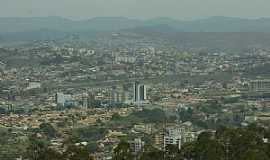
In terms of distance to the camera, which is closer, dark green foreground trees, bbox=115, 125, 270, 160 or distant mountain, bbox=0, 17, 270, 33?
dark green foreground trees, bbox=115, 125, 270, 160

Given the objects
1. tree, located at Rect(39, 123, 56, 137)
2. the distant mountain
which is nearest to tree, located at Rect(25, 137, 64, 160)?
tree, located at Rect(39, 123, 56, 137)

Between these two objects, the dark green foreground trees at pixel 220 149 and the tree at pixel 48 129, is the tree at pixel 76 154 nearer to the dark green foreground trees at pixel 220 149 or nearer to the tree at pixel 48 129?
the dark green foreground trees at pixel 220 149

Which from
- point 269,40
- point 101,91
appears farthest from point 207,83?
point 269,40

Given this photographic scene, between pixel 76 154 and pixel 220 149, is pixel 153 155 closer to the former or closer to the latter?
pixel 220 149

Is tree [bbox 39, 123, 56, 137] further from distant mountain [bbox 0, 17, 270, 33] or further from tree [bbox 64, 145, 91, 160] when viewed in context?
distant mountain [bbox 0, 17, 270, 33]

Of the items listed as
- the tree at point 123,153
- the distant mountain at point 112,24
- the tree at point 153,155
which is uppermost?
the tree at point 123,153

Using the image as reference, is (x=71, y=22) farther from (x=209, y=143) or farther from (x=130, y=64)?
(x=209, y=143)

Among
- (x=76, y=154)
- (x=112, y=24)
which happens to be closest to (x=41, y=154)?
(x=76, y=154)

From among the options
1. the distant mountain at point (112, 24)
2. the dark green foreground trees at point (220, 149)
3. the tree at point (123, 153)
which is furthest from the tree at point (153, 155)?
the distant mountain at point (112, 24)
